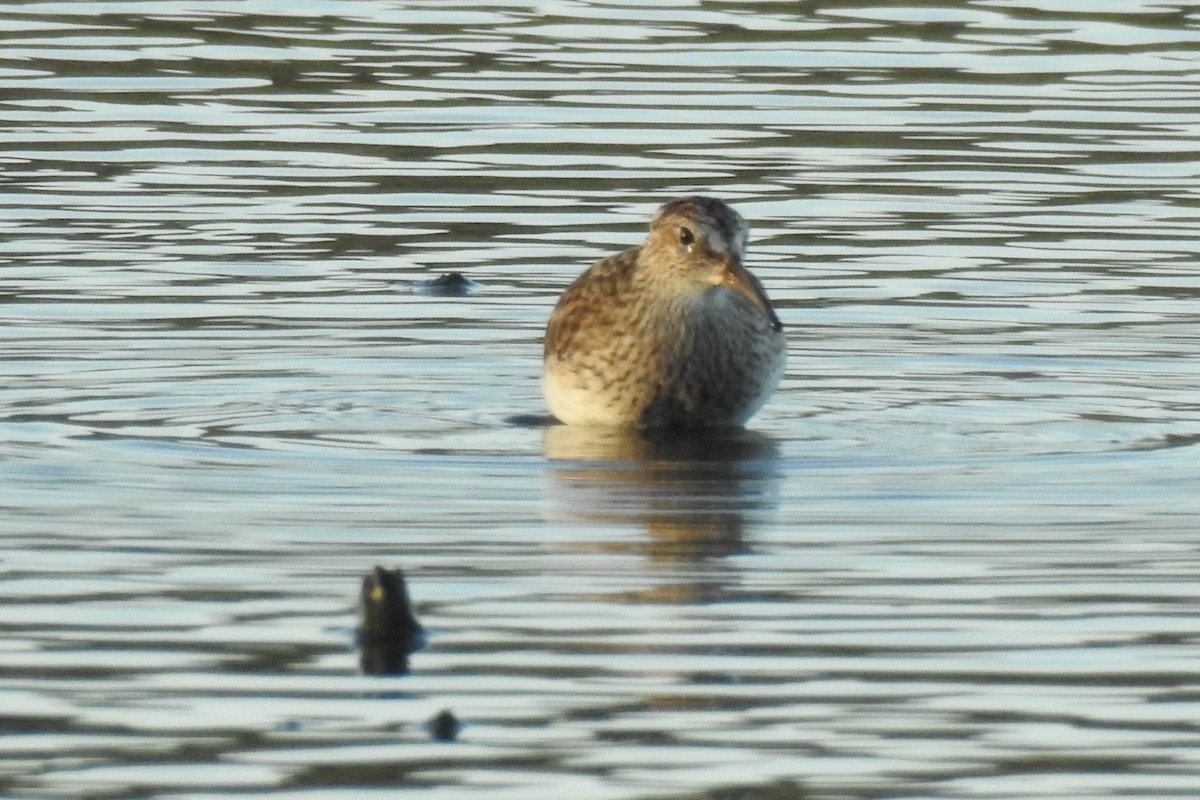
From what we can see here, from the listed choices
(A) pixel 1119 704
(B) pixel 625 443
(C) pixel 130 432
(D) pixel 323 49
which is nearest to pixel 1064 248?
(B) pixel 625 443

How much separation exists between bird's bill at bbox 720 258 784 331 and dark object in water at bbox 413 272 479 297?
345cm

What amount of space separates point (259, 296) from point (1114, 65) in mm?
9092

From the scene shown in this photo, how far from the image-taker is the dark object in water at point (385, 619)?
8.42 m

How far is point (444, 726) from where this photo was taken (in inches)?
299

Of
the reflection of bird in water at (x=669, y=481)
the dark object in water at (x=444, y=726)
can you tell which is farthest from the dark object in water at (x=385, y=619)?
the reflection of bird in water at (x=669, y=481)

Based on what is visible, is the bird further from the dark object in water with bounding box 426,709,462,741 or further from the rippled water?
the dark object in water with bounding box 426,709,462,741

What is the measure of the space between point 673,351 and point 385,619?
14.8ft

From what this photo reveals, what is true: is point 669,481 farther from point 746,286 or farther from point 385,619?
point 385,619

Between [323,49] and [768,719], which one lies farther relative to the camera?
[323,49]

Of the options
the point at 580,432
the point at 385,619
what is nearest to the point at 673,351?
the point at 580,432

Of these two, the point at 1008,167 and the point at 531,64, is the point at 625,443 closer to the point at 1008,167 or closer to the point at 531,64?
the point at 1008,167

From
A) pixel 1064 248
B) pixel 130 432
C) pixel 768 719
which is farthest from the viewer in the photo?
pixel 1064 248

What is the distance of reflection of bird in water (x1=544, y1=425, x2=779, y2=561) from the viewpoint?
10.4m

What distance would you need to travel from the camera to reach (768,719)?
7727mm
